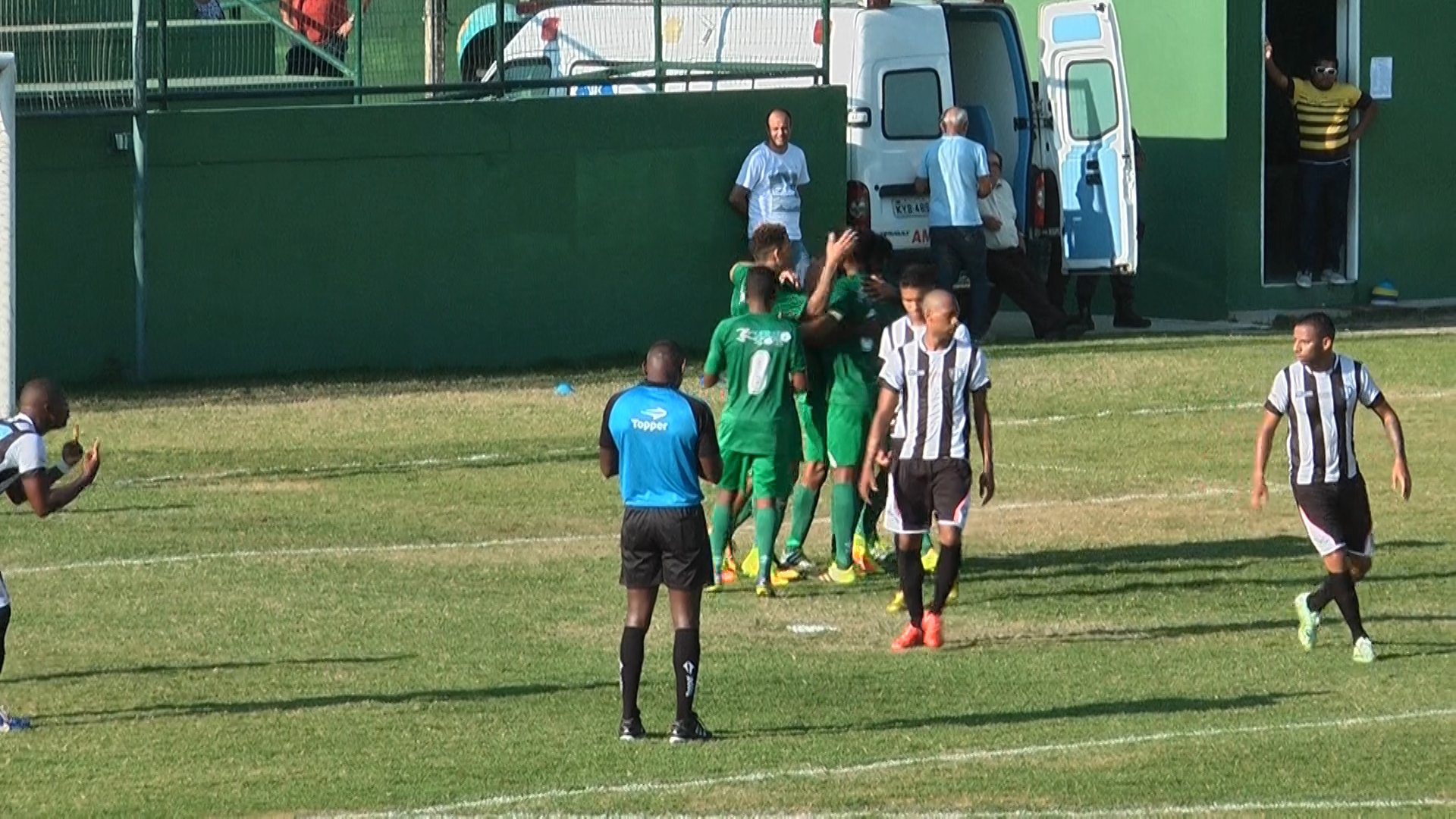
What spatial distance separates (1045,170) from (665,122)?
3386mm

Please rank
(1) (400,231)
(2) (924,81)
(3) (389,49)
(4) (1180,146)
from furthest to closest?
(4) (1180,146)
(3) (389,49)
(2) (924,81)
(1) (400,231)

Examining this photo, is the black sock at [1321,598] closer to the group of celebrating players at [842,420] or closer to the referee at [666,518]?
the group of celebrating players at [842,420]

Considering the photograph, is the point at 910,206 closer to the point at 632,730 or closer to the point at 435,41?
the point at 435,41

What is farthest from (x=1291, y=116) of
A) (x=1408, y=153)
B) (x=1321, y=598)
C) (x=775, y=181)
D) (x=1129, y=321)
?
(x=1321, y=598)

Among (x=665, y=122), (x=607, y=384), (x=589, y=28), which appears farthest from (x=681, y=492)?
(x=589, y=28)

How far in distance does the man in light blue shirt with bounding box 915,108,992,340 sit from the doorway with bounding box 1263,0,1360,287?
454 centimetres

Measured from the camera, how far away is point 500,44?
22.5 metres

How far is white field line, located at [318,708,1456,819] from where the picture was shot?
939 centimetres

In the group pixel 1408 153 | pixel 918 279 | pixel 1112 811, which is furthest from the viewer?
pixel 1408 153

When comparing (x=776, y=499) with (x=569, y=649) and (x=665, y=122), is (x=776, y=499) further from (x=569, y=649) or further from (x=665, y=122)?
(x=665, y=122)

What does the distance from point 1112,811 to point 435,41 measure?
1540 cm

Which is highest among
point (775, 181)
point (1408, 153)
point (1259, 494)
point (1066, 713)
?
point (1408, 153)

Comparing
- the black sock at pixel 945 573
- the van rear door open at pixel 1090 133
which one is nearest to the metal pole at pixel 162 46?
the van rear door open at pixel 1090 133

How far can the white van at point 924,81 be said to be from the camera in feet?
75.4
